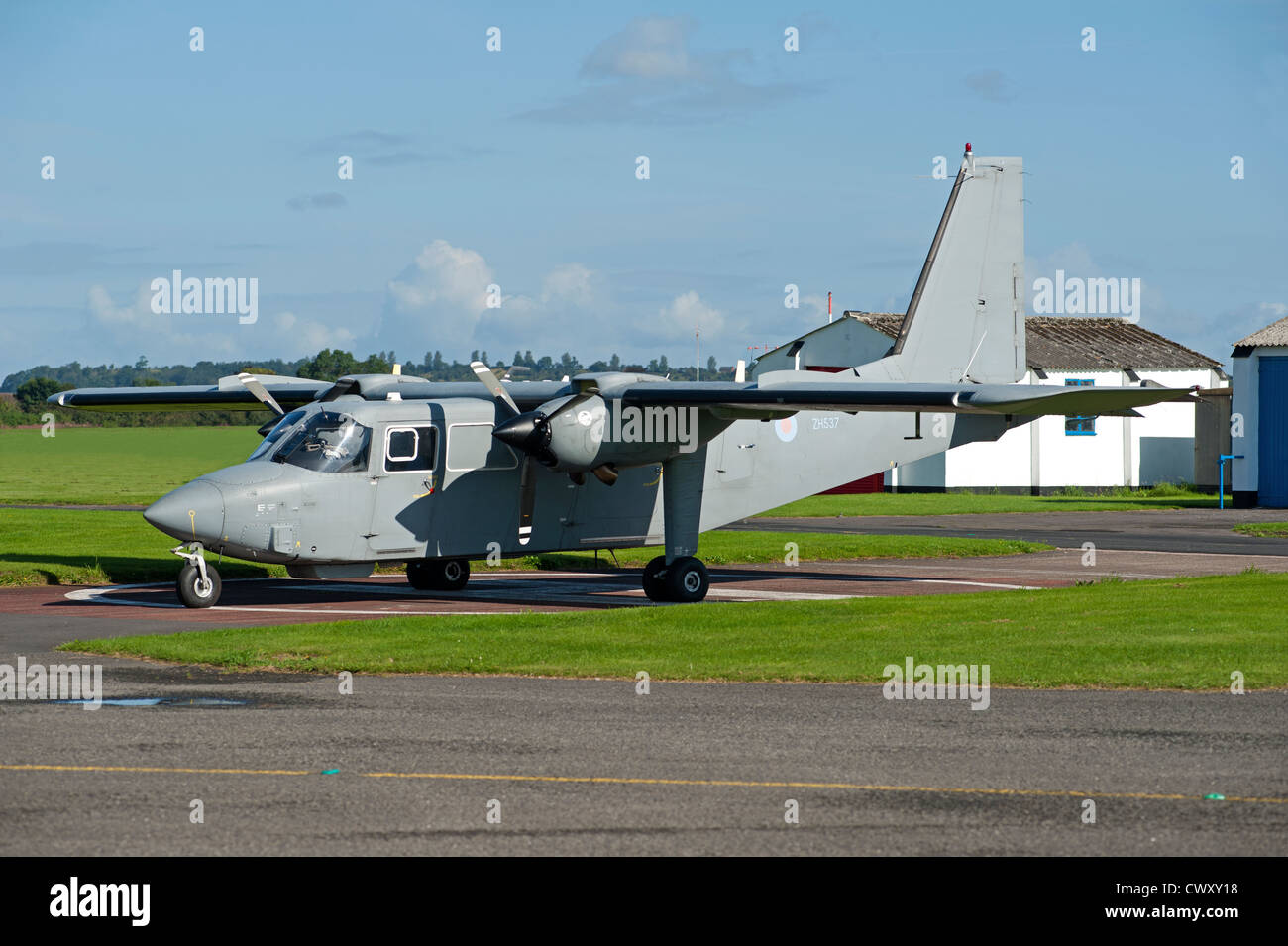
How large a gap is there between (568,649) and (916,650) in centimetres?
391

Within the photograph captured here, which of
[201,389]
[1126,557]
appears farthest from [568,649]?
[1126,557]

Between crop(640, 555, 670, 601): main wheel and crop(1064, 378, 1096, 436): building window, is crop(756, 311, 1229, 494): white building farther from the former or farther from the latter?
crop(640, 555, 670, 601): main wheel

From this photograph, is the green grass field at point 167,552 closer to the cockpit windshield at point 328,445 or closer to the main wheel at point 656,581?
the main wheel at point 656,581

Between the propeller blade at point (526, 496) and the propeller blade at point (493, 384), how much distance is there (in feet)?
2.86

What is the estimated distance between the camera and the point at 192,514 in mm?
20250

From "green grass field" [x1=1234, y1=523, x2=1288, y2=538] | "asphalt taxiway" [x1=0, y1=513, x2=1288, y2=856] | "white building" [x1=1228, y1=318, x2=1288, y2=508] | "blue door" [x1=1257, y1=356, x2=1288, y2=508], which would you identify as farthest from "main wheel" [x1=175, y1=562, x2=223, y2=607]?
"blue door" [x1=1257, y1=356, x2=1288, y2=508]

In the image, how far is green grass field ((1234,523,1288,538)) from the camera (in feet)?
119

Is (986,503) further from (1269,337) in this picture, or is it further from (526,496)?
(526,496)

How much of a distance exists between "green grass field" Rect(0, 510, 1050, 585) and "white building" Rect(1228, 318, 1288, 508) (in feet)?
59.6

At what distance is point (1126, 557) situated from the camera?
2970 centimetres

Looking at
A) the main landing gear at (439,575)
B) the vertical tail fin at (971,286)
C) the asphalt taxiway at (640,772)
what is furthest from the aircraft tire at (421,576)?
the asphalt taxiway at (640,772)

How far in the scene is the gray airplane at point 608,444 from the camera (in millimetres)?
21000

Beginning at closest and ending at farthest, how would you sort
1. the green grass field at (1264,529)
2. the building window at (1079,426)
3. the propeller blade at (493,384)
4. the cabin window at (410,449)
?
the cabin window at (410,449)
the propeller blade at (493,384)
the green grass field at (1264,529)
the building window at (1079,426)
